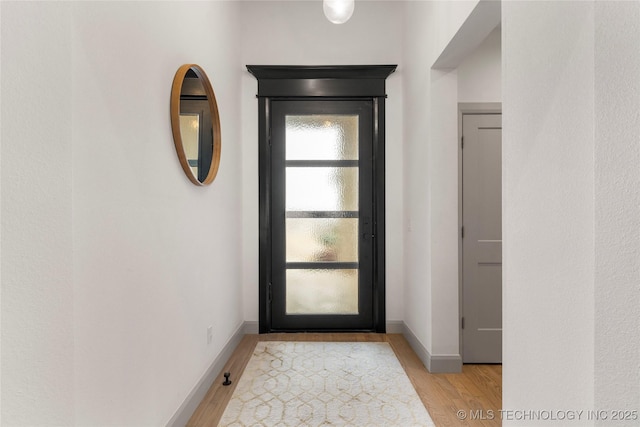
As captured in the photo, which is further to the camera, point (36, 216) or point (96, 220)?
point (96, 220)

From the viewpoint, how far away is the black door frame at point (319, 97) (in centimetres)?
336

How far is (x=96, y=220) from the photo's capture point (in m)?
1.16

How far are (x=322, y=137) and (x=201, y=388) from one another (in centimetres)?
239

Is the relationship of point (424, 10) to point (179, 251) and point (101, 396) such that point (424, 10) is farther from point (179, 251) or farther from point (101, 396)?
point (101, 396)

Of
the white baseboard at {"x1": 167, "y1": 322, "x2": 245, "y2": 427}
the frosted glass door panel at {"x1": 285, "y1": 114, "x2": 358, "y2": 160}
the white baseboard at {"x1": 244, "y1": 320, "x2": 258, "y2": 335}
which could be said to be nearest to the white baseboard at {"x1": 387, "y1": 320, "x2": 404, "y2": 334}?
the white baseboard at {"x1": 244, "y1": 320, "x2": 258, "y2": 335}

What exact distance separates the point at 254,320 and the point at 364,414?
5.57 feet

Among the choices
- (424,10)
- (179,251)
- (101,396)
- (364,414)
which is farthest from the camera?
(424,10)

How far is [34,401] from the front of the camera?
0.90 meters

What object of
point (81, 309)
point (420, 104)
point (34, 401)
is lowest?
point (34, 401)

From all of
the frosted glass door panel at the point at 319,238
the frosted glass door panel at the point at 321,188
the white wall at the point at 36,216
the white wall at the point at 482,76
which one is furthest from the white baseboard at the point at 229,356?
the white wall at the point at 482,76

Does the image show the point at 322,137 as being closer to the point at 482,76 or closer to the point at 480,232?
the point at 482,76
